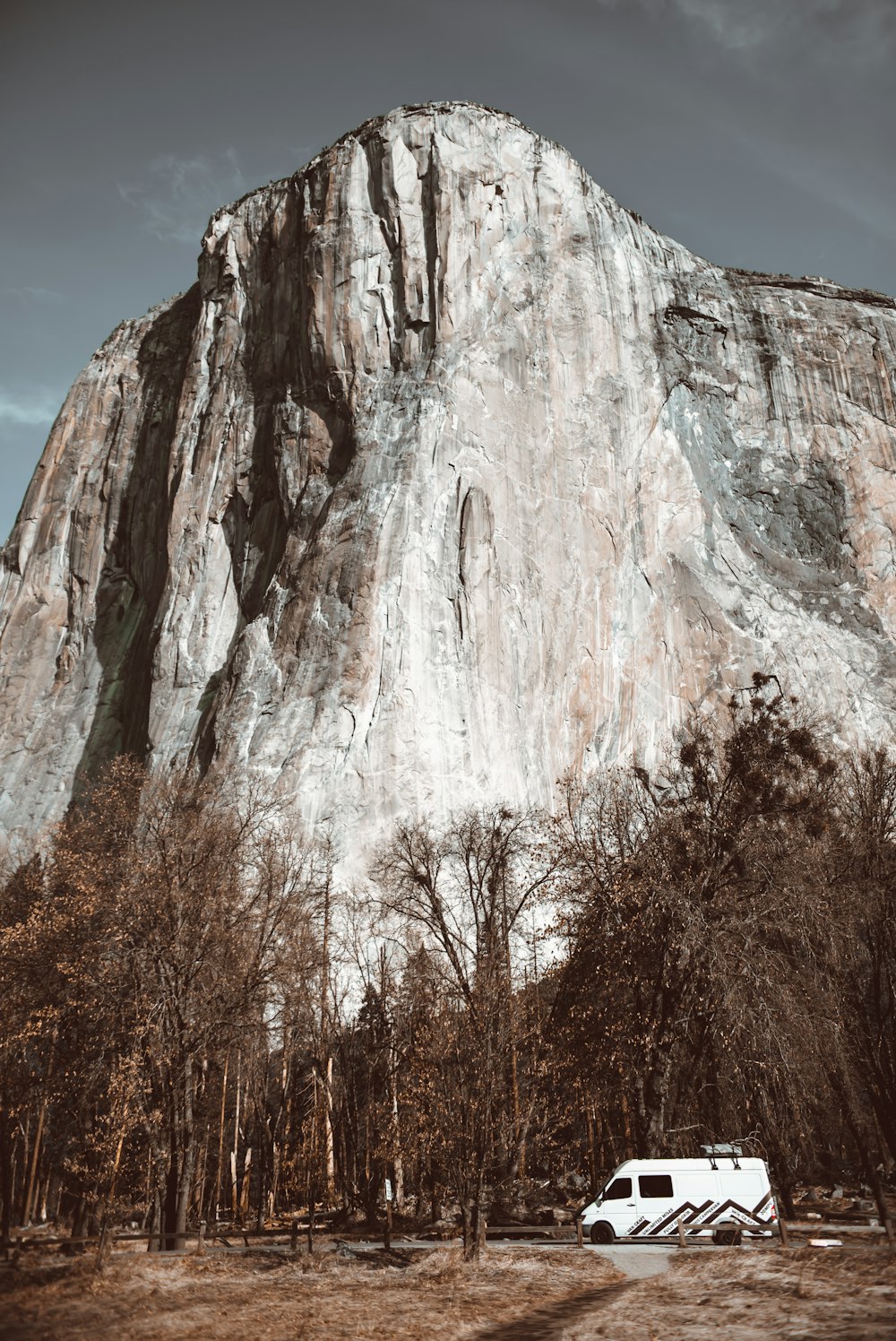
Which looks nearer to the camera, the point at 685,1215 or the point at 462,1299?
the point at 462,1299

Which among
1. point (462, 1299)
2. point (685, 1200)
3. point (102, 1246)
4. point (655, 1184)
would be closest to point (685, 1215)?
point (685, 1200)

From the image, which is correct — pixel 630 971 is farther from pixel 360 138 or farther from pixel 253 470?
pixel 360 138

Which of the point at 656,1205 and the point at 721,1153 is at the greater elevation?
the point at 721,1153

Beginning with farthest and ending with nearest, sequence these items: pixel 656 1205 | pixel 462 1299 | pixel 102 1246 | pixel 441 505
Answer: pixel 441 505, pixel 656 1205, pixel 102 1246, pixel 462 1299

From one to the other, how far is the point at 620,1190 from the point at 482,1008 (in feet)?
11.9

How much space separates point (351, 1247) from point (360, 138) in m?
43.7

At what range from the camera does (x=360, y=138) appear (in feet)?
155

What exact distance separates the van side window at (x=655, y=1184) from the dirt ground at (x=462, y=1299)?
1.88m

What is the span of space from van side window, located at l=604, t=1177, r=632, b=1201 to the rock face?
18.3 metres

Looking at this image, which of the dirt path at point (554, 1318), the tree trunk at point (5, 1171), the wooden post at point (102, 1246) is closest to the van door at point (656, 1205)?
the dirt path at point (554, 1318)

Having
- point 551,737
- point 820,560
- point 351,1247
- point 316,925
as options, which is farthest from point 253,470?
point 351,1247

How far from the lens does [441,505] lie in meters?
41.0

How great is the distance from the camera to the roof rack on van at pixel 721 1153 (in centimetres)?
1714

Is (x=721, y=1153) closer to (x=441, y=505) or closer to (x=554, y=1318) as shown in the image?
(x=554, y=1318)
